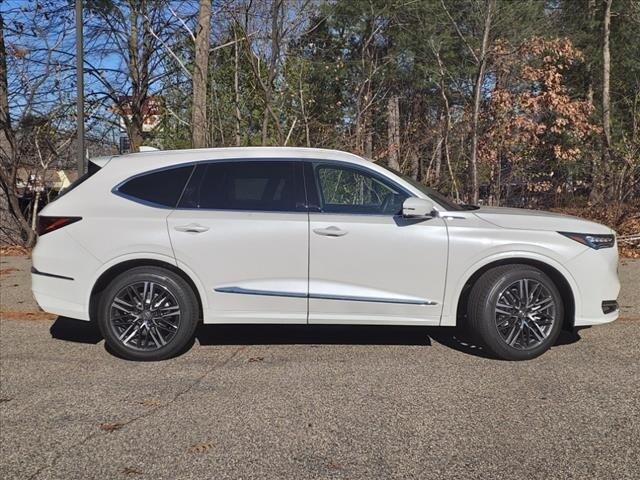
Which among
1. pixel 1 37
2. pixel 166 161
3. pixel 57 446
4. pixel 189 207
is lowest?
pixel 57 446

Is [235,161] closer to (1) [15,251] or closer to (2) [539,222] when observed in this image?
(2) [539,222]

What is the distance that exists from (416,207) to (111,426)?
2754 millimetres

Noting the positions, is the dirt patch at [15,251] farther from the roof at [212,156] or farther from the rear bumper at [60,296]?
the roof at [212,156]

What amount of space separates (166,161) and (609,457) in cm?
404

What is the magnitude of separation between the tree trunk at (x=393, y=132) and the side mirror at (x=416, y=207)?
6452 mm

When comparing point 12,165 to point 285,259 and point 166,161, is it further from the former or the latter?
point 285,259

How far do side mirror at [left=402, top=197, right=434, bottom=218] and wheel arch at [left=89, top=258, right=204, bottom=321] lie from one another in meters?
1.88

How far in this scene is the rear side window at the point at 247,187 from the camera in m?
5.08

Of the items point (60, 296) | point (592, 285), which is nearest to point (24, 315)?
point (60, 296)

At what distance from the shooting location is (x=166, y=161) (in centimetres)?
524

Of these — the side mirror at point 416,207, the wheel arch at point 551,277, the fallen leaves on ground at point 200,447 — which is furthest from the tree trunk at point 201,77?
the fallen leaves on ground at point 200,447

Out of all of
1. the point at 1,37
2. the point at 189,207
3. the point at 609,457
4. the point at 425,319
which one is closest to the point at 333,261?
the point at 425,319

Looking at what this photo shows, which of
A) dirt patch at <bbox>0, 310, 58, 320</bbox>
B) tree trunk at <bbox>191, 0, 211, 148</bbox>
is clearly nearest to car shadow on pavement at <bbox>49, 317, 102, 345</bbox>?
dirt patch at <bbox>0, 310, 58, 320</bbox>

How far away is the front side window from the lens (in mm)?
5035
